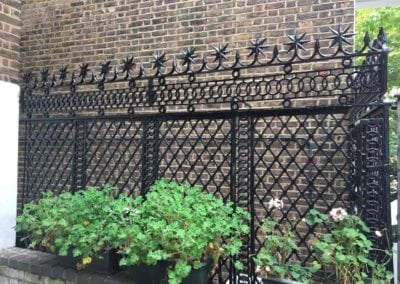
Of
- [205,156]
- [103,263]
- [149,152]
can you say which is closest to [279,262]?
[103,263]

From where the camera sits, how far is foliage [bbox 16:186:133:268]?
9.38 feet

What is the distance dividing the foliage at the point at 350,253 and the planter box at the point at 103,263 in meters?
1.45

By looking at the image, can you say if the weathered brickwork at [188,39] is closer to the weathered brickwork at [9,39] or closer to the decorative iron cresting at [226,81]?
the decorative iron cresting at [226,81]

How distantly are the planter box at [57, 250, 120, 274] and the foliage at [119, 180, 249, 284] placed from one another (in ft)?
0.72

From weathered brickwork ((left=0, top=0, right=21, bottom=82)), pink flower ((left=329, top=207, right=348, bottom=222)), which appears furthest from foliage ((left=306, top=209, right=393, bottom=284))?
weathered brickwork ((left=0, top=0, right=21, bottom=82))

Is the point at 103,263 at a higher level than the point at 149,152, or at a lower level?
lower

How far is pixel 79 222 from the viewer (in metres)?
3.05

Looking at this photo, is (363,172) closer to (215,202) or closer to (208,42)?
(215,202)

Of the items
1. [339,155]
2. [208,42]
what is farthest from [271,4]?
[339,155]

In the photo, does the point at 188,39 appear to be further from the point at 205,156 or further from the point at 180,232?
the point at 180,232

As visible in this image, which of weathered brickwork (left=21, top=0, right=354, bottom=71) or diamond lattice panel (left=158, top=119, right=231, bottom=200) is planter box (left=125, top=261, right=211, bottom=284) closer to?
diamond lattice panel (left=158, top=119, right=231, bottom=200)

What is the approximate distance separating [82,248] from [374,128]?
2.24 m

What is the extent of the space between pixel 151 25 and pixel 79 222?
3.43 metres

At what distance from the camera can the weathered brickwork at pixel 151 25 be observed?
4770mm
